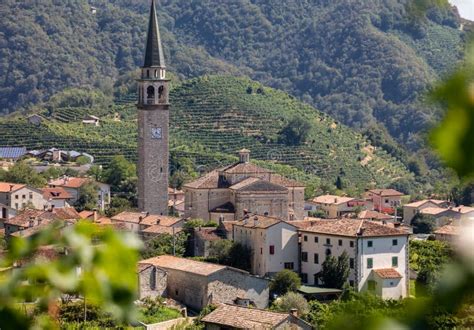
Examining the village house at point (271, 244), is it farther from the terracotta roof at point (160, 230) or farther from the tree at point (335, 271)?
the terracotta roof at point (160, 230)

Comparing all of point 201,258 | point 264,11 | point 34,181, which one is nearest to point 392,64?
point 264,11

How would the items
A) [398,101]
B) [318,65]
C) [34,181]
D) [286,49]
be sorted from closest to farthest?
1. [34,181]
2. [398,101]
3. [318,65]
4. [286,49]

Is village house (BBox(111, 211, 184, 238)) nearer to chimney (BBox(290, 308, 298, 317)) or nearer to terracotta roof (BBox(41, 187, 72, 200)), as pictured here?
chimney (BBox(290, 308, 298, 317))

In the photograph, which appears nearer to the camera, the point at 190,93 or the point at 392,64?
the point at 190,93

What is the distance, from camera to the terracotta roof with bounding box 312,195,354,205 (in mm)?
54000

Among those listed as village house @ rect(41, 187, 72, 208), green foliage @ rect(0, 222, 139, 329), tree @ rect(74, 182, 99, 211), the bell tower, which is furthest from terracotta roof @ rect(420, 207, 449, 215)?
green foliage @ rect(0, 222, 139, 329)

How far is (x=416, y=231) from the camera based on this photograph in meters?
49.8

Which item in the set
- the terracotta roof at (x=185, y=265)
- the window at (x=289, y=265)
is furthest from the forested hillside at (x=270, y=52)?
the terracotta roof at (x=185, y=265)

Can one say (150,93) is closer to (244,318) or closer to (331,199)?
(331,199)

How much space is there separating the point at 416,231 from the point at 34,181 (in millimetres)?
17448

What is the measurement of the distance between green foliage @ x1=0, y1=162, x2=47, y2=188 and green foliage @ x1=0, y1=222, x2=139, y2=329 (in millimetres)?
53292

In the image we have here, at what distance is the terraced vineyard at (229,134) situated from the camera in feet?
227

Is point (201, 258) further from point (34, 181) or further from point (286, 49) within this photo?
point (286, 49)

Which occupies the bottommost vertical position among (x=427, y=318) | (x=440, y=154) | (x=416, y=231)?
(x=416, y=231)
